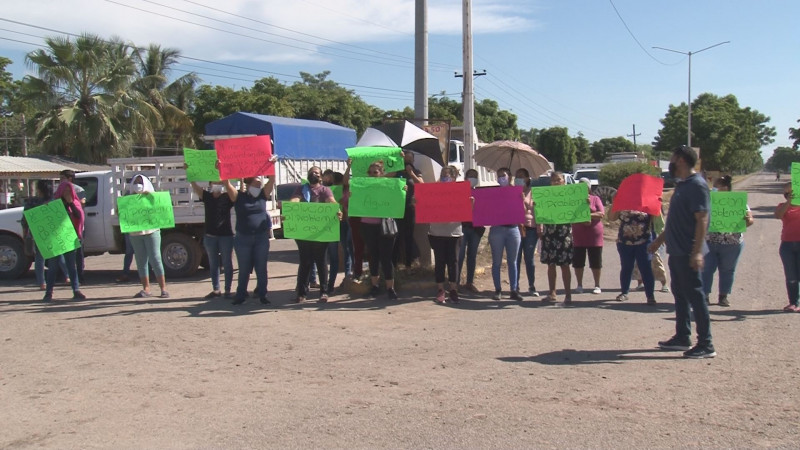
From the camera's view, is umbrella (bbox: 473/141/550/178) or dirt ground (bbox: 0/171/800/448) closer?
dirt ground (bbox: 0/171/800/448)

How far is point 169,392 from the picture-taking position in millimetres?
5930

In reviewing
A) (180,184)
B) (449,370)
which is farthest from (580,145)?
(449,370)

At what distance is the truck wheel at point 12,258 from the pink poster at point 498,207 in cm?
857

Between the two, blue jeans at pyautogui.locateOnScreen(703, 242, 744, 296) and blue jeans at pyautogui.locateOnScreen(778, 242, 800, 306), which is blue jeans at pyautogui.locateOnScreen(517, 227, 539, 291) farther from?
blue jeans at pyautogui.locateOnScreen(778, 242, 800, 306)

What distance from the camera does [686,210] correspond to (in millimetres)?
6719

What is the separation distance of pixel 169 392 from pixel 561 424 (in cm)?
→ 327

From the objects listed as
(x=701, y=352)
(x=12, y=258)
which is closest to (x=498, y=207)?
(x=701, y=352)

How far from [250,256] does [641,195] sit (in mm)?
5393

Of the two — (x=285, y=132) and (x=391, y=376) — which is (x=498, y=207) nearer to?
(x=391, y=376)

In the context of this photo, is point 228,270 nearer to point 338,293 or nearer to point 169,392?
point 338,293

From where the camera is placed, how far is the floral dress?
958cm

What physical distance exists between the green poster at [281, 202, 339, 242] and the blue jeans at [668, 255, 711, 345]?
4.55 metres

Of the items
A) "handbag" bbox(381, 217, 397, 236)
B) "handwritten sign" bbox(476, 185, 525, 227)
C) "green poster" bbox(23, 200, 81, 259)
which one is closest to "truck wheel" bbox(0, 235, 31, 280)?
"green poster" bbox(23, 200, 81, 259)

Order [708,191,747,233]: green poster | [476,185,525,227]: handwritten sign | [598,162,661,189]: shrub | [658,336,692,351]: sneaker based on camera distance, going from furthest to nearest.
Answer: [598,162,661,189]: shrub < [476,185,525,227]: handwritten sign < [708,191,747,233]: green poster < [658,336,692,351]: sneaker
